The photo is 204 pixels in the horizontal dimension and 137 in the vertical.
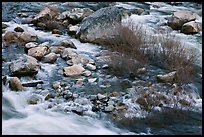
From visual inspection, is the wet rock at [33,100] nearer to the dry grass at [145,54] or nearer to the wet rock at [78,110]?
the wet rock at [78,110]

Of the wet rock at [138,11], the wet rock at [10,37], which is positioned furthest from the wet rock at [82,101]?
the wet rock at [138,11]

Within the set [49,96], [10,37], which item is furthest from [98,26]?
[49,96]

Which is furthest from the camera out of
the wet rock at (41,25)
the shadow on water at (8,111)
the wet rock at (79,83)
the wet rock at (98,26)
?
the wet rock at (41,25)

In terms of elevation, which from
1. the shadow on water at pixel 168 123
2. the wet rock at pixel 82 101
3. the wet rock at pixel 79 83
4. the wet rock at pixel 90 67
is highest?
the wet rock at pixel 82 101

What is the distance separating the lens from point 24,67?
6.60 meters

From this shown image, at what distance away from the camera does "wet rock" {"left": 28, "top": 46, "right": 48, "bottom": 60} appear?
24.0 feet

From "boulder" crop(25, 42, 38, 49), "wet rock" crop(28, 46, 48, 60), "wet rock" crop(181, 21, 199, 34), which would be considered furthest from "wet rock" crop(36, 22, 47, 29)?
"wet rock" crop(181, 21, 199, 34)

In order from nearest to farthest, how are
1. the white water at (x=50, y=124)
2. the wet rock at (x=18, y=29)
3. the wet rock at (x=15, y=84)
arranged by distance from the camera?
the white water at (x=50, y=124) < the wet rock at (x=15, y=84) < the wet rock at (x=18, y=29)

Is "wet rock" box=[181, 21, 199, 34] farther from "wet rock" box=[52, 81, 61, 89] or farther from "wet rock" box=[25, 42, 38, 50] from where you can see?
"wet rock" box=[52, 81, 61, 89]

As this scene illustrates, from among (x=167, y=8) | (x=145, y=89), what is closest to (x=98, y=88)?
(x=145, y=89)

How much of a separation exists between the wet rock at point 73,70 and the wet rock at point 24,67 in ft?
1.59

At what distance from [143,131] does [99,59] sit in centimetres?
252

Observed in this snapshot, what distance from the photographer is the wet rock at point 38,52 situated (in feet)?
24.0

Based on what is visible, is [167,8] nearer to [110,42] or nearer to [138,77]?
[110,42]
